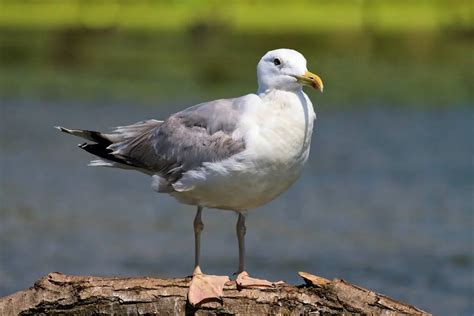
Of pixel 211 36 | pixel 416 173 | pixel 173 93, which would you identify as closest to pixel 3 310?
pixel 416 173

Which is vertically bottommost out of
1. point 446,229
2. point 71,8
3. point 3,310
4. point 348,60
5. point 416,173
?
point 3,310

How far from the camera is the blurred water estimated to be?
10547 millimetres

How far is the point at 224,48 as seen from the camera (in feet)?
81.5

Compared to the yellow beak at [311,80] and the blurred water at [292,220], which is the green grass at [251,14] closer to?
the blurred water at [292,220]

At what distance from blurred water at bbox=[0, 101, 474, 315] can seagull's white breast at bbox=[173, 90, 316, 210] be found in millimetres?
3606

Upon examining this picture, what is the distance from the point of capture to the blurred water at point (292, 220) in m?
10.5

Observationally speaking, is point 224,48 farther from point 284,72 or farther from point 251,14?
point 284,72

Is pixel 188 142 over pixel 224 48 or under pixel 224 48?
under

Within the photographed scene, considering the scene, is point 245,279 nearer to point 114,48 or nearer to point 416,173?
point 416,173

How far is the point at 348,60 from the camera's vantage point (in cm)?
2353

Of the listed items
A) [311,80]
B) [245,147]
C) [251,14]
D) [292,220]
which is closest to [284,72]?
[311,80]

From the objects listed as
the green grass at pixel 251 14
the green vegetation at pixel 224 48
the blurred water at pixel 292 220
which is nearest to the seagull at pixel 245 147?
the blurred water at pixel 292 220

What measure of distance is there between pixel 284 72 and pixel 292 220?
20.6 feet

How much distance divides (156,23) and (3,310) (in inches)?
896
